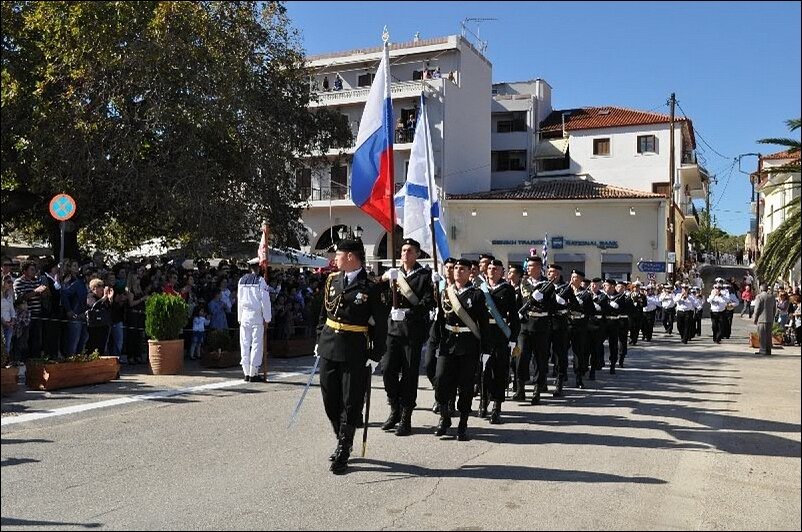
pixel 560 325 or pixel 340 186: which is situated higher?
pixel 340 186

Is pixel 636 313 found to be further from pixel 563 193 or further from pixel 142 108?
pixel 563 193

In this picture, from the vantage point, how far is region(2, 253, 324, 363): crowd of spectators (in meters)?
13.0

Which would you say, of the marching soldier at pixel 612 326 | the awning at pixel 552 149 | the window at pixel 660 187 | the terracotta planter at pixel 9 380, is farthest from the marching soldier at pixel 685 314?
the awning at pixel 552 149

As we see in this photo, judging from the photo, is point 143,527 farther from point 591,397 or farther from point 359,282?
point 591,397

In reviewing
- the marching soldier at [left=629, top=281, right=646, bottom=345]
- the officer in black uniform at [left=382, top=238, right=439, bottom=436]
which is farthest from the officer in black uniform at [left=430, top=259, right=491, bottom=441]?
the marching soldier at [left=629, top=281, right=646, bottom=345]

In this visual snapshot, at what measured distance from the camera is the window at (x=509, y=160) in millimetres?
50481

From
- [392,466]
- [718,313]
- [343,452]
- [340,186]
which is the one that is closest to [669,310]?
[718,313]

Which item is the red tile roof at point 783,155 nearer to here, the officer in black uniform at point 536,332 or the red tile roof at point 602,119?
the officer in black uniform at point 536,332

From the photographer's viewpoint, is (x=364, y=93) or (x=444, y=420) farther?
(x=364, y=93)

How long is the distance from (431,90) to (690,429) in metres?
35.8

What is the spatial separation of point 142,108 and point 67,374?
7610 millimetres

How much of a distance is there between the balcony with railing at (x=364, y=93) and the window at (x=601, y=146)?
11.7 meters

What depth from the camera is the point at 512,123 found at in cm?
5100

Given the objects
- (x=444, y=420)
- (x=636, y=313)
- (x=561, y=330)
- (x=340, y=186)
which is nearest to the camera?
(x=444, y=420)
